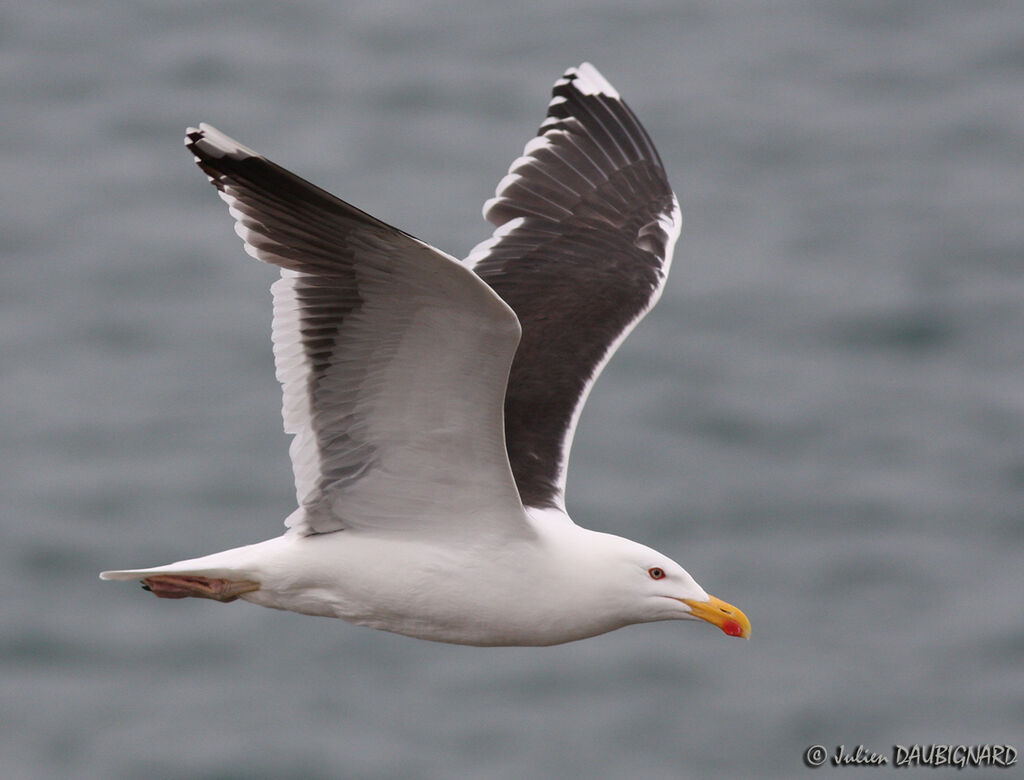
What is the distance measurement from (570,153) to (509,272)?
1.45m

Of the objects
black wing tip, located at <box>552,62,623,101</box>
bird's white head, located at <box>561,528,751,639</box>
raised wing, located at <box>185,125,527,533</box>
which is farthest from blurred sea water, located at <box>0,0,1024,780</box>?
raised wing, located at <box>185,125,527,533</box>

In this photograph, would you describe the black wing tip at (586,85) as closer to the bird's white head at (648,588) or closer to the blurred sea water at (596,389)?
the bird's white head at (648,588)

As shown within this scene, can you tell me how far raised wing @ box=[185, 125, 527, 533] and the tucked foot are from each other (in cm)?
40

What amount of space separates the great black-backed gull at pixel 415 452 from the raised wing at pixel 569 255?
0.07ft

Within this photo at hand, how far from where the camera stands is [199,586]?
9.62 m

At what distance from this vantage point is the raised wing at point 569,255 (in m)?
10.7

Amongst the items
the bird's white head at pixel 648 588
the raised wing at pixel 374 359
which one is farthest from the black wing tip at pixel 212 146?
the bird's white head at pixel 648 588

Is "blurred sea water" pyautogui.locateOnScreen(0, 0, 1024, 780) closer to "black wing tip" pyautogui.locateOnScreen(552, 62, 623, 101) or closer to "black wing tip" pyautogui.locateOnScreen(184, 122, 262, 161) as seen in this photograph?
"black wing tip" pyautogui.locateOnScreen(552, 62, 623, 101)

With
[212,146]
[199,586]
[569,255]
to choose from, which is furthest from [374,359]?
[569,255]

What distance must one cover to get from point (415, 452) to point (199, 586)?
1.29m

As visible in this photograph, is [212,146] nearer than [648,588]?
Yes

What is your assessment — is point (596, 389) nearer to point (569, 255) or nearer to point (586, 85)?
point (586, 85)

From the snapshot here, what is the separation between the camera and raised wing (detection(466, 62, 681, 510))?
10703 millimetres

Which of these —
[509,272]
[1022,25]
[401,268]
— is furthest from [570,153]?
[1022,25]
